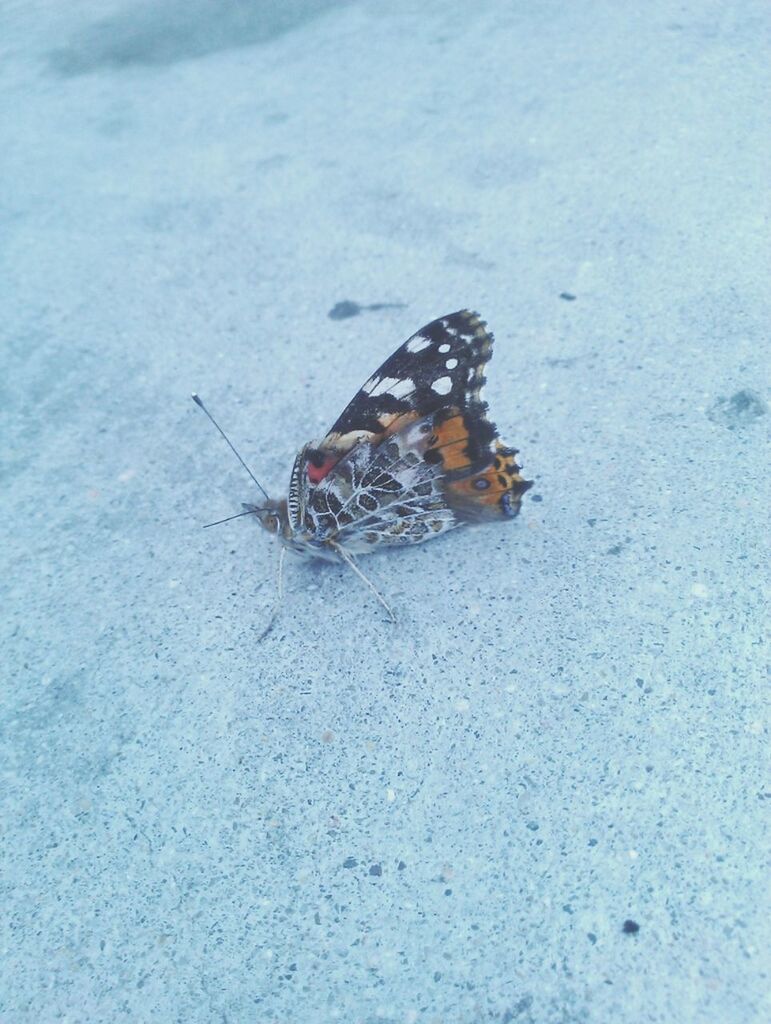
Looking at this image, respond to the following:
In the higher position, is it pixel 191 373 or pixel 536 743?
pixel 191 373

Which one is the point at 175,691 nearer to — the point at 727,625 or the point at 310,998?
the point at 310,998

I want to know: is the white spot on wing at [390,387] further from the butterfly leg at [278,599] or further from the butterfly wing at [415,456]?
the butterfly leg at [278,599]

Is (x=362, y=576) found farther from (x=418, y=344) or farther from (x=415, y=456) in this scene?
(x=418, y=344)

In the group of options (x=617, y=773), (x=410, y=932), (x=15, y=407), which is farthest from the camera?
(x=15, y=407)

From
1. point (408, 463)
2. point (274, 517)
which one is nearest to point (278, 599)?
point (274, 517)

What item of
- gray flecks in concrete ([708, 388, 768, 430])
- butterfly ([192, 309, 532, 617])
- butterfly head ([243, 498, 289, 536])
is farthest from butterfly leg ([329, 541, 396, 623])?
gray flecks in concrete ([708, 388, 768, 430])

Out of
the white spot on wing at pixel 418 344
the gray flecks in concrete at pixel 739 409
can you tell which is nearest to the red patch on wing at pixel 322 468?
the white spot on wing at pixel 418 344

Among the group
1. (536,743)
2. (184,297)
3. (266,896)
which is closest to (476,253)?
(184,297)

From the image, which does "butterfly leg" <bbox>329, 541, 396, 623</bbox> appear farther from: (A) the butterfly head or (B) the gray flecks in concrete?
(B) the gray flecks in concrete
